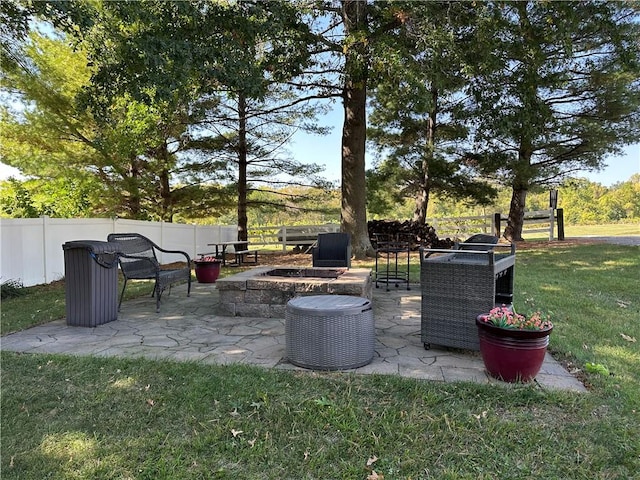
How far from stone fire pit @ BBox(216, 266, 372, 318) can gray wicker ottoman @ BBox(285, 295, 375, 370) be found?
48.3 inches

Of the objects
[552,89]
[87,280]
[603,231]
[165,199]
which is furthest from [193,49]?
[603,231]

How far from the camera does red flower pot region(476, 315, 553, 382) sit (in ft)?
7.93

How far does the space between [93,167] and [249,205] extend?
4720 millimetres

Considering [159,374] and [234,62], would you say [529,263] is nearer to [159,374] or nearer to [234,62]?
[234,62]

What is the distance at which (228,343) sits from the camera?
3477 mm

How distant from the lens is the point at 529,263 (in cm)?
880

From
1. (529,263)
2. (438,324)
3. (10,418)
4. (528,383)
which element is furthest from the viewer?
(529,263)

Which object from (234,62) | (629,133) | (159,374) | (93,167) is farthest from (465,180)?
(159,374)

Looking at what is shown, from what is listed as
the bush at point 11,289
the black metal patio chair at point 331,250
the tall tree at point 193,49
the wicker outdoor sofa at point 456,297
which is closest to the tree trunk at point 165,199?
the tall tree at point 193,49

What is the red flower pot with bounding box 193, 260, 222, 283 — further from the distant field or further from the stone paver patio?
the distant field

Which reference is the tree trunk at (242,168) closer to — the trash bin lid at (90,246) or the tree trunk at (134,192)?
the tree trunk at (134,192)

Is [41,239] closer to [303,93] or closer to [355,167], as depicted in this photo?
[355,167]

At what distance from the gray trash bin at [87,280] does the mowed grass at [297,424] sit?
105 centimetres

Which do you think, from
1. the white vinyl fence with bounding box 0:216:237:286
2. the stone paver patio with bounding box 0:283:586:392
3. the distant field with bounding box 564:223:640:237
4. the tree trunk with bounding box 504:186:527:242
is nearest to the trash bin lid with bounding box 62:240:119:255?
the stone paver patio with bounding box 0:283:586:392
